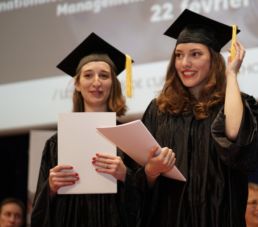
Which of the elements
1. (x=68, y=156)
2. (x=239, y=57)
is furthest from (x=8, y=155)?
(x=239, y=57)

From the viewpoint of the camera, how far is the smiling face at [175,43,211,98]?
11.0ft

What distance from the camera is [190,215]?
3.17m

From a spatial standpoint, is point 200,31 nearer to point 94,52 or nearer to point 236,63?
point 236,63

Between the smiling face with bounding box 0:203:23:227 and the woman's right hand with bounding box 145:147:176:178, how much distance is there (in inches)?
123

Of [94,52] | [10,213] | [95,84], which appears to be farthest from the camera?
[10,213]

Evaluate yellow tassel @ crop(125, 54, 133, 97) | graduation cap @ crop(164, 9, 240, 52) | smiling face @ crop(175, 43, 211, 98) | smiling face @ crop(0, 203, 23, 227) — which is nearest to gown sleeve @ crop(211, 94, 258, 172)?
smiling face @ crop(175, 43, 211, 98)

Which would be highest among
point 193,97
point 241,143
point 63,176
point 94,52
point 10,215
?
point 94,52

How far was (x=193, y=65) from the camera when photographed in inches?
131

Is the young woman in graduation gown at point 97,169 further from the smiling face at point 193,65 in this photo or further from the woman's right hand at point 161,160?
the smiling face at point 193,65

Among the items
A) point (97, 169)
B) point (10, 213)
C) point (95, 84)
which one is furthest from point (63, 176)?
point (10, 213)

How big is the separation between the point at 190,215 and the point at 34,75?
9.82 ft

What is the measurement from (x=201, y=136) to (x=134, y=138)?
42 centimetres

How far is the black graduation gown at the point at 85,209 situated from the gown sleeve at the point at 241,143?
576mm

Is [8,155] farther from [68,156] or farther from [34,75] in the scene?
[68,156]
